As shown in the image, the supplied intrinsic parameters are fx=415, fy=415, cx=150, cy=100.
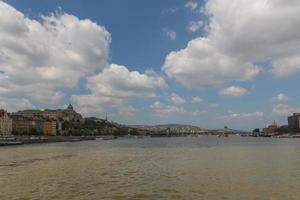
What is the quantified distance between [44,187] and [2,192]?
3.10 m

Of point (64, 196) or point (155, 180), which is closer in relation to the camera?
point (64, 196)

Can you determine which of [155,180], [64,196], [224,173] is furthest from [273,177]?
[64,196]

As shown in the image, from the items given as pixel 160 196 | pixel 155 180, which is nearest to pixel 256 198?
pixel 160 196

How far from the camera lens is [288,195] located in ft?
86.4

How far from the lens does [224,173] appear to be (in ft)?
128

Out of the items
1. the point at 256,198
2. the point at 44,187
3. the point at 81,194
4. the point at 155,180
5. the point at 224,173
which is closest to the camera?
the point at 256,198

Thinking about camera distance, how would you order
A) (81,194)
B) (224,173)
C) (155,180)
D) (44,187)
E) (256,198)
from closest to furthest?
1. (256,198)
2. (81,194)
3. (44,187)
4. (155,180)
5. (224,173)

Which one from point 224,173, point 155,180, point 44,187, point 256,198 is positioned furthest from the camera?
point 224,173

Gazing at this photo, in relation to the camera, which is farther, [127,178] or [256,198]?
[127,178]

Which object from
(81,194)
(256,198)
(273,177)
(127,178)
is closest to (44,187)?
(81,194)

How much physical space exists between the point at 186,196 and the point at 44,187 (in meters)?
11.4

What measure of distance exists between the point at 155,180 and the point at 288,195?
38.3 feet

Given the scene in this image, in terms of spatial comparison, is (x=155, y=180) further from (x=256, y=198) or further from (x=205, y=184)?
(x=256, y=198)

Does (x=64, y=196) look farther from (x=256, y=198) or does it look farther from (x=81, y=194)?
(x=256, y=198)
